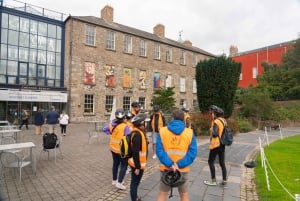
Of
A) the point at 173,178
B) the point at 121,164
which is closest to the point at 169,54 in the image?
the point at 121,164

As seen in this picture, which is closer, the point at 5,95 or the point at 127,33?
the point at 5,95

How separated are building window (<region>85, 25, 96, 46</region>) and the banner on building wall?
6194 millimetres

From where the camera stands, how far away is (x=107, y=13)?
29.0m

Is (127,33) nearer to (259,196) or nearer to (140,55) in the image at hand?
(140,55)

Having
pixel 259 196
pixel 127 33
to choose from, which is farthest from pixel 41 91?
pixel 259 196

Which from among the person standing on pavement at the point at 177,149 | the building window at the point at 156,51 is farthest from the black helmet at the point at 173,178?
the building window at the point at 156,51

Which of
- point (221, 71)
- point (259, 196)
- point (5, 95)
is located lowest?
point (259, 196)

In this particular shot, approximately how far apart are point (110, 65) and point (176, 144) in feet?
80.3

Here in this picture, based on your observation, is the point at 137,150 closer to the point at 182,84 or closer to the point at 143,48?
the point at 143,48

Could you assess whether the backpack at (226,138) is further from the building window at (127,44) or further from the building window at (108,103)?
the building window at (127,44)

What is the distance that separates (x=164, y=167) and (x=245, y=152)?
7.90 metres

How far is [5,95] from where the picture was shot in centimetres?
2092

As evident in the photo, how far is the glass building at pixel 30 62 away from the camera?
2188cm

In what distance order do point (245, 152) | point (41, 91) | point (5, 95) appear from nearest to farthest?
point (245, 152) < point (5, 95) < point (41, 91)
